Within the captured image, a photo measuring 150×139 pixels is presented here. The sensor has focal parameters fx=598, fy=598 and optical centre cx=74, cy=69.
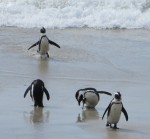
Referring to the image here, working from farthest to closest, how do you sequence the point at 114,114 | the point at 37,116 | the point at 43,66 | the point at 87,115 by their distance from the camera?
the point at 43,66 < the point at 87,115 < the point at 37,116 < the point at 114,114

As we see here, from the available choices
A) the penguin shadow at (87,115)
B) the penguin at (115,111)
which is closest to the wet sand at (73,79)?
the penguin shadow at (87,115)

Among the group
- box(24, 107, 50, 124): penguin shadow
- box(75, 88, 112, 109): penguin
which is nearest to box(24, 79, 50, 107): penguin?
box(24, 107, 50, 124): penguin shadow

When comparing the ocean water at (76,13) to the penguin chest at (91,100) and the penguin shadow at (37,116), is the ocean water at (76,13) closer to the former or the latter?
the penguin chest at (91,100)

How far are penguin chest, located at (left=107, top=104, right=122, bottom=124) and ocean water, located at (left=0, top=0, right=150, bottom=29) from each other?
1039cm

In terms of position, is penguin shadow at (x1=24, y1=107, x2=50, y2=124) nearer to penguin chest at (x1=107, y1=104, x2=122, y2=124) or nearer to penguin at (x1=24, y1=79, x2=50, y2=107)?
penguin at (x1=24, y1=79, x2=50, y2=107)

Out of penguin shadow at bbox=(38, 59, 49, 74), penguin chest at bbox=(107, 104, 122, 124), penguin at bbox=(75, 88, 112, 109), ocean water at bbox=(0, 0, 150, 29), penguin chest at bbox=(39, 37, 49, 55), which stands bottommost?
penguin chest at bbox=(107, 104, 122, 124)

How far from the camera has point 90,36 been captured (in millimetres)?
15742

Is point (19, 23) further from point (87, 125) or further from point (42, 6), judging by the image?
point (87, 125)

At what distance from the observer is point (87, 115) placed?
8.12 m

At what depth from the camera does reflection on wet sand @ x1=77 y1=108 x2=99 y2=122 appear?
7859 millimetres

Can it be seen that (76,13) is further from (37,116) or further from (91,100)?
(37,116)

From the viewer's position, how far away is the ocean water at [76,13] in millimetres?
18328

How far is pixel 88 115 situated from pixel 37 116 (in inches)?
28.6

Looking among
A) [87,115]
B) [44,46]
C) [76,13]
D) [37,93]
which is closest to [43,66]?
[44,46]
